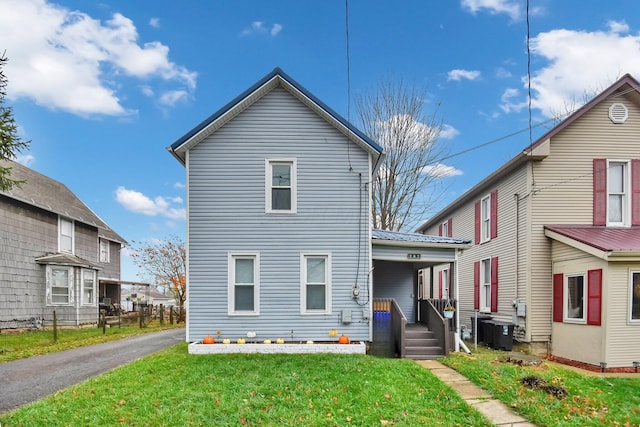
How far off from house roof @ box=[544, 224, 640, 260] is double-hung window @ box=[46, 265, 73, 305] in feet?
65.1

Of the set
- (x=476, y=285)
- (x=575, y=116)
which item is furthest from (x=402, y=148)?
(x=575, y=116)

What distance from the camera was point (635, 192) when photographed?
12656 millimetres

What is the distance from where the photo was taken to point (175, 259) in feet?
93.4

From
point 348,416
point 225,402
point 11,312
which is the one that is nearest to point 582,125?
point 348,416

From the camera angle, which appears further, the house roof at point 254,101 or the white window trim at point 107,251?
the white window trim at point 107,251

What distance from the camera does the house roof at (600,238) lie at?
1005 centimetres

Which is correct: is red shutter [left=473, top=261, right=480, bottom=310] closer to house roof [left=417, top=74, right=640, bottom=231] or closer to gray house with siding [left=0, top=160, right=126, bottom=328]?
house roof [left=417, top=74, right=640, bottom=231]

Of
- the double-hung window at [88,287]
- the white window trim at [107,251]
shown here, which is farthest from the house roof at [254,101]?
the white window trim at [107,251]

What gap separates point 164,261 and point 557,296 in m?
24.1

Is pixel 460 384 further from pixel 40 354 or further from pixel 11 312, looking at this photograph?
pixel 11 312

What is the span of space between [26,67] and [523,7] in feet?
47.3

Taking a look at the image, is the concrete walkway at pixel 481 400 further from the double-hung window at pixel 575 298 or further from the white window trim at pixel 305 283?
the double-hung window at pixel 575 298

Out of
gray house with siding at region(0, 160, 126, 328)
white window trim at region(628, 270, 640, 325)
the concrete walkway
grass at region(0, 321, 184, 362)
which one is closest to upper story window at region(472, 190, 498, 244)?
white window trim at region(628, 270, 640, 325)

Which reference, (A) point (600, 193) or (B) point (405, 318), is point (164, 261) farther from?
(A) point (600, 193)
